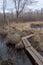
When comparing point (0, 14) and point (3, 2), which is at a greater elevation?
point (3, 2)

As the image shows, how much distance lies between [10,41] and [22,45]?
1907 millimetres

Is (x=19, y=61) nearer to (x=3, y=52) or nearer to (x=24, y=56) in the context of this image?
(x=24, y=56)

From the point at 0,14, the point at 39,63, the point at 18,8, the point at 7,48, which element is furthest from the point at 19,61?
the point at 0,14

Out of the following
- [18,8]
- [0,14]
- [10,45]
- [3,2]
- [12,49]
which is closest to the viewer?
[12,49]

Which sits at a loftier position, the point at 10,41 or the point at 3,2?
the point at 3,2

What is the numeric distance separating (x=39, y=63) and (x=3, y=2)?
29.0 m

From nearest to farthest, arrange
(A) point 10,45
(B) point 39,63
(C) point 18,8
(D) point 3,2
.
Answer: (B) point 39,63 → (A) point 10,45 → (C) point 18,8 → (D) point 3,2

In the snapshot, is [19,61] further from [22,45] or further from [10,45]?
[10,45]

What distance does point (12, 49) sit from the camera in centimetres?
1377

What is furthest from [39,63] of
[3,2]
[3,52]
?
[3,2]

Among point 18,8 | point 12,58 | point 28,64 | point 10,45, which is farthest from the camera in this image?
point 18,8

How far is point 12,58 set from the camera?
11.4m

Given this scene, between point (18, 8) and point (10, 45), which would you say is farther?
point (18, 8)

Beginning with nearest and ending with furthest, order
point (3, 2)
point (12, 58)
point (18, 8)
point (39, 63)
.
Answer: point (39, 63), point (12, 58), point (18, 8), point (3, 2)
